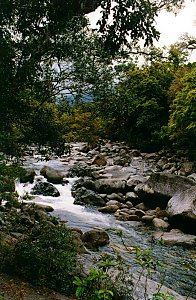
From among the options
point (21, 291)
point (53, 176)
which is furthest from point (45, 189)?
point (21, 291)

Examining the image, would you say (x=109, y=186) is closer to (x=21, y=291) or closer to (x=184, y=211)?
(x=184, y=211)

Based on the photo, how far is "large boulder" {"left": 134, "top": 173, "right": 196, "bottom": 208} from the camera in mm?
15062

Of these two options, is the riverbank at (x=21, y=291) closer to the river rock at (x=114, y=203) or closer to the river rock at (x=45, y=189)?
the river rock at (x=114, y=203)

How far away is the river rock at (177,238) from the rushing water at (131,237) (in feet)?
0.87

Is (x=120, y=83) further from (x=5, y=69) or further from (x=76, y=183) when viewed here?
(x=76, y=183)

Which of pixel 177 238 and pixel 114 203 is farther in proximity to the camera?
pixel 114 203

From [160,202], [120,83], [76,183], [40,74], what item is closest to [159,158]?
[76,183]

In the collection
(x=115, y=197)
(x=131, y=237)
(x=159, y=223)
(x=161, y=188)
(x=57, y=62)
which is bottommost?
(x=131, y=237)

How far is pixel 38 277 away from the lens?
268 inches

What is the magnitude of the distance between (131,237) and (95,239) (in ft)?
6.02

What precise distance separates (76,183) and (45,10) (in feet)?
42.5

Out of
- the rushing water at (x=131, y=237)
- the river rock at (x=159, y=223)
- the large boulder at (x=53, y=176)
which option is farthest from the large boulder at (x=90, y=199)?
the river rock at (x=159, y=223)

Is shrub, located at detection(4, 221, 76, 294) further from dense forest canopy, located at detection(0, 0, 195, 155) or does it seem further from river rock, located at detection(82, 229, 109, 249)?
river rock, located at detection(82, 229, 109, 249)

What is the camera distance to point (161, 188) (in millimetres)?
15672
